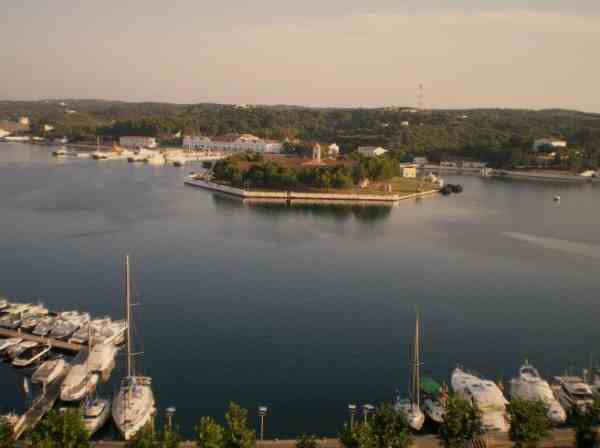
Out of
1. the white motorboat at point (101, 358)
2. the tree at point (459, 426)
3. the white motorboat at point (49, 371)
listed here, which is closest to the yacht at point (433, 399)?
the tree at point (459, 426)

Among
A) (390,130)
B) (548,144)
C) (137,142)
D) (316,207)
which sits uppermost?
(390,130)

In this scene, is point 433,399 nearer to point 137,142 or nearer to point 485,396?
point 485,396

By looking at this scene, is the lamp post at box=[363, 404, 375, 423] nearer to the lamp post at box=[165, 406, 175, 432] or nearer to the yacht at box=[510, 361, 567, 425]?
the yacht at box=[510, 361, 567, 425]

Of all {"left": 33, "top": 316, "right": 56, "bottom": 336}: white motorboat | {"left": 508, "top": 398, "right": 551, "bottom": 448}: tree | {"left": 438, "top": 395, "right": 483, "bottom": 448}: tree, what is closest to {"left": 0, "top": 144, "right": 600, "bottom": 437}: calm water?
{"left": 33, "top": 316, "right": 56, "bottom": 336}: white motorboat

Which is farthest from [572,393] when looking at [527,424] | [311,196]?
[311,196]

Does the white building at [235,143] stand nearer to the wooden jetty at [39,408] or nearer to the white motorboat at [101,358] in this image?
the white motorboat at [101,358]
